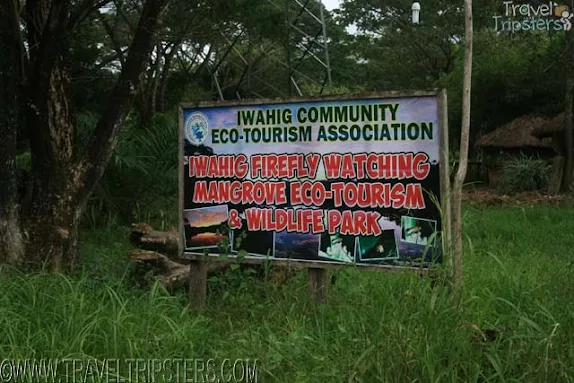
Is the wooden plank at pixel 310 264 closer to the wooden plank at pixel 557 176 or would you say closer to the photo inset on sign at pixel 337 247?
the photo inset on sign at pixel 337 247

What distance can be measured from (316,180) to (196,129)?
106 centimetres

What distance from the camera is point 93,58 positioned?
1069 centimetres

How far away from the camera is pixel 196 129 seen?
4910mm

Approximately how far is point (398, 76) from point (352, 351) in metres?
31.7

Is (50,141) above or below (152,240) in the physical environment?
above

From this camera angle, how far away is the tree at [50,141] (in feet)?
16.2

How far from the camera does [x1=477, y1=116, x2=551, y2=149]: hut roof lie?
780 inches

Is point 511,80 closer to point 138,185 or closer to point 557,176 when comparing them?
point 557,176

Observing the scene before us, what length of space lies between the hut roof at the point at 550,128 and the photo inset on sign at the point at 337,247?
1482 cm

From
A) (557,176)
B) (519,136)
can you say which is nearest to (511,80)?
(519,136)

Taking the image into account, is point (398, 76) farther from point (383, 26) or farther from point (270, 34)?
point (270, 34)

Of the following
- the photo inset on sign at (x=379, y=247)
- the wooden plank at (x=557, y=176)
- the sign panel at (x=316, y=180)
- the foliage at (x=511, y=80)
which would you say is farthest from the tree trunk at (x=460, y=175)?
the foliage at (x=511, y=80)

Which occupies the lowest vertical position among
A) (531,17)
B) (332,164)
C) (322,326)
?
(322,326)

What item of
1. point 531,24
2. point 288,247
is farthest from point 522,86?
point 288,247
